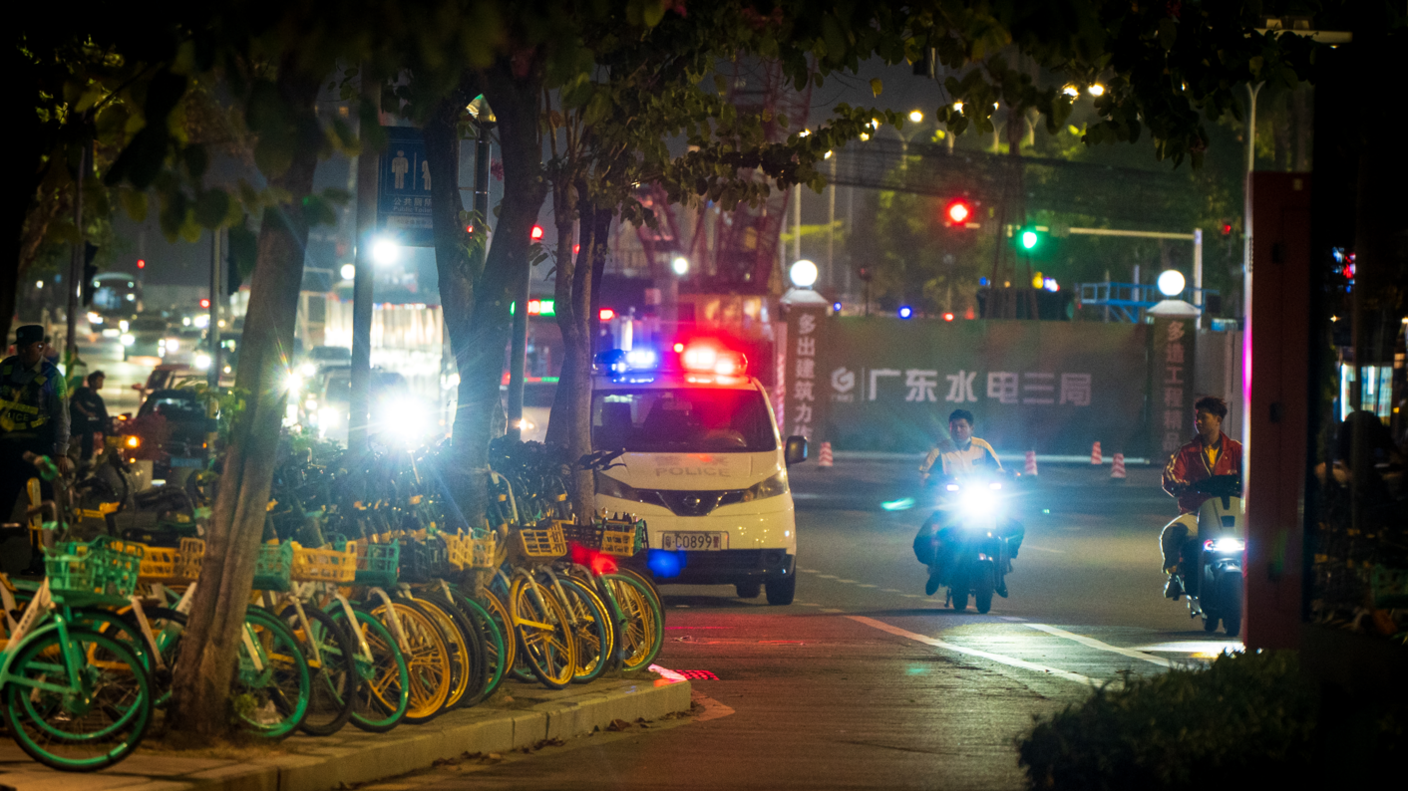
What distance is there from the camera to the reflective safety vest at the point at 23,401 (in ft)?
43.3

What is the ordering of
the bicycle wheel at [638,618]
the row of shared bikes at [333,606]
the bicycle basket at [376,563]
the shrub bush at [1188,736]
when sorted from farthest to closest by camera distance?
the bicycle wheel at [638,618]
the bicycle basket at [376,563]
the row of shared bikes at [333,606]
the shrub bush at [1188,736]

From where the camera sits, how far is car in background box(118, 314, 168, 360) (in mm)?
91750

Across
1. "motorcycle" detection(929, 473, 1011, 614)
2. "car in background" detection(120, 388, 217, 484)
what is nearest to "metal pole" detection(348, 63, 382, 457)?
"motorcycle" detection(929, 473, 1011, 614)

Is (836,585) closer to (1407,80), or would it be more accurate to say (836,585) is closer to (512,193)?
(512,193)

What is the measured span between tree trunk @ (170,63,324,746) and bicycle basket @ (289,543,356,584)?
13.5 inches

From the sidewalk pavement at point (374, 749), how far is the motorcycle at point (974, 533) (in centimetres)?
488

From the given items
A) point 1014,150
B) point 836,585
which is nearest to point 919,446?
point 1014,150

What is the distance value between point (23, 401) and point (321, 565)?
23.8ft

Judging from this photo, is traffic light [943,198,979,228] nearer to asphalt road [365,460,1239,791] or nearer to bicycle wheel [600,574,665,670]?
asphalt road [365,460,1239,791]

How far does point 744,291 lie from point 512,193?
182 ft

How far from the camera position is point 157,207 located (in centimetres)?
544

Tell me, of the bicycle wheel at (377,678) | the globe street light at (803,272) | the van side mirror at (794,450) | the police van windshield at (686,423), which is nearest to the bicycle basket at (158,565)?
the bicycle wheel at (377,678)

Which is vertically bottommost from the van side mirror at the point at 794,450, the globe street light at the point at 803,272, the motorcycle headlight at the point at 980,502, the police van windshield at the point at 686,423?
the motorcycle headlight at the point at 980,502

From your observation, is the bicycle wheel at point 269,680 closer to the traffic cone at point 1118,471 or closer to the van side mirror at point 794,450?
the van side mirror at point 794,450
